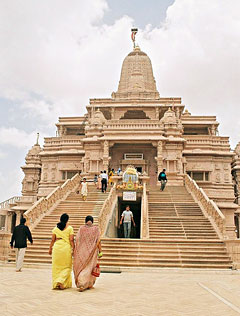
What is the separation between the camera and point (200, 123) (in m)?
32.5

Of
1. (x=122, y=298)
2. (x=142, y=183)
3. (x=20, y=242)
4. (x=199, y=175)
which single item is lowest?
(x=122, y=298)

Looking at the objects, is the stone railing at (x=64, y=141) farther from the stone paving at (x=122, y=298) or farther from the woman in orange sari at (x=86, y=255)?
the woman in orange sari at (x=86, y=255)

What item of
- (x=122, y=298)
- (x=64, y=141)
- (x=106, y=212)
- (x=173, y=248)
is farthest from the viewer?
(x=64, y=141)

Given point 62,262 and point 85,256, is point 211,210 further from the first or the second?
point 62,262

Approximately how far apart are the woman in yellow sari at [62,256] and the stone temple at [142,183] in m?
4.26

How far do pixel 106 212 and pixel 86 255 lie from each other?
338 inches

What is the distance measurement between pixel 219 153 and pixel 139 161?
802 centimetres

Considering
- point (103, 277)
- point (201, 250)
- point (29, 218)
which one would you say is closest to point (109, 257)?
point (103, 277)

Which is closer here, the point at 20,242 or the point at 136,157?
the point at 20,242

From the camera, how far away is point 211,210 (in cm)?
1541

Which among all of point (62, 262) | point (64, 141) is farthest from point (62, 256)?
point (64, 141)

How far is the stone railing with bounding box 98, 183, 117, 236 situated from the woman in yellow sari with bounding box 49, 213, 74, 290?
21.5ft

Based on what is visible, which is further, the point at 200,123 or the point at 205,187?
the point at 200,123

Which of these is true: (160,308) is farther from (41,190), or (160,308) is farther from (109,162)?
(41,190)
